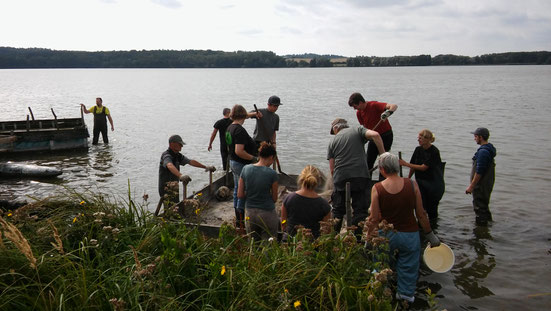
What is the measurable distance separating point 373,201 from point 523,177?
11946mm

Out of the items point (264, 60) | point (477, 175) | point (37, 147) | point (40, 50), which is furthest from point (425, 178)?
point (40, 50)

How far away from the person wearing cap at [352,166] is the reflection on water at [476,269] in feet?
6.44

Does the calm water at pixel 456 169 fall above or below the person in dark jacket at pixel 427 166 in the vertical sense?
below

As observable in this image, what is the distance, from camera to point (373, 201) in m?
4.86

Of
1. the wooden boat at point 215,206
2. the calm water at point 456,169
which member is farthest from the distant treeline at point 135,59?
the wooden boat at point 215,206

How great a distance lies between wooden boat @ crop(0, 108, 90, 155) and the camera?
18.0 m

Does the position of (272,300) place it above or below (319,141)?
above

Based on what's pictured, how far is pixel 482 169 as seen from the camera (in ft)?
25.8

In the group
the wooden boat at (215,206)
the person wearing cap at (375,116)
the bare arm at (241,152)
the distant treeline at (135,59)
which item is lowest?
the wooden boat at (215,206)

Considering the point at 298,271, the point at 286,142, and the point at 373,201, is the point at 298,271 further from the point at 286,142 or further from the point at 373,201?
the point at 286,142

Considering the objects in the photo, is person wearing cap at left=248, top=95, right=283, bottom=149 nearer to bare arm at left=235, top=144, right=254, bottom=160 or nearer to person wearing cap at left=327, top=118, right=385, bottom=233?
bare arm at left=235, top=144, right=254, bottom=160

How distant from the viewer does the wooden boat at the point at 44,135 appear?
18.0m

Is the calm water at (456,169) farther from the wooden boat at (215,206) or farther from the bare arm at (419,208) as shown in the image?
the bare arm at (419,208)

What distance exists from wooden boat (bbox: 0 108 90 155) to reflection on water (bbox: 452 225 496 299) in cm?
1619
